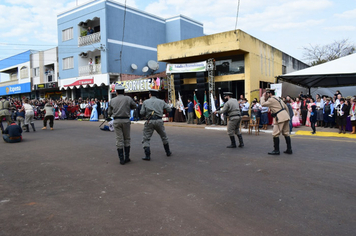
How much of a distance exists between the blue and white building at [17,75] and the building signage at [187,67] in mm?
25517

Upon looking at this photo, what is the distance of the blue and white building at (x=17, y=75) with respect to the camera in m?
36.6

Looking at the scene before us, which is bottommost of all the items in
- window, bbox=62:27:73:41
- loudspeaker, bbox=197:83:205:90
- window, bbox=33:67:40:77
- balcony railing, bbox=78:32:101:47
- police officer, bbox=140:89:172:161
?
police officer, bbox=140:89:172:161

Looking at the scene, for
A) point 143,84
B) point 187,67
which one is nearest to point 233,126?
point 187,67

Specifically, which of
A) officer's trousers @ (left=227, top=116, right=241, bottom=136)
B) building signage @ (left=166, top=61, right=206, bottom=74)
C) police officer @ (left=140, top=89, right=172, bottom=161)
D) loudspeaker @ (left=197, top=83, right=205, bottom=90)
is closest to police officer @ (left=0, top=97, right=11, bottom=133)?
police officer @ (left=140, top=89, right=172, bottom=161)

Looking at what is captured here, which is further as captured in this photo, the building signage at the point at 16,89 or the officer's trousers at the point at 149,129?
the building signage at the point at 16,89

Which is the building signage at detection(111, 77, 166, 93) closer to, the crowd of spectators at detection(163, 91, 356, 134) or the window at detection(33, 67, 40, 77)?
the crowd of spectators at detection(163, 91, 356, 134)

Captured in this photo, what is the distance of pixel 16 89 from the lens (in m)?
38.5

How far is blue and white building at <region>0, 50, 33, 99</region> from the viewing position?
36.6 metres

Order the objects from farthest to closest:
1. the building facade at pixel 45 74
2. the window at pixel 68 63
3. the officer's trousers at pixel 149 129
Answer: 1. the building facade at pixel 45 74
2. the window at pixel 68 63
3. the officer's trousers at pixel 149 129

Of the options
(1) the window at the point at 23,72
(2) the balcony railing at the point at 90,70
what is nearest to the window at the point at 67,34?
(2) the balcony railing at the point at 90,70

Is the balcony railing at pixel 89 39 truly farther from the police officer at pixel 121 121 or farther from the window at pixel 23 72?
the police officer at pixel 121 121

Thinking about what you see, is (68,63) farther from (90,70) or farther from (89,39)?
(89,39)

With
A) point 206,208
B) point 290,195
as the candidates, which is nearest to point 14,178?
point 206,208

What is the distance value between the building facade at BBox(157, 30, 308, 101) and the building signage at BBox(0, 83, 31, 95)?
25.2 meters
